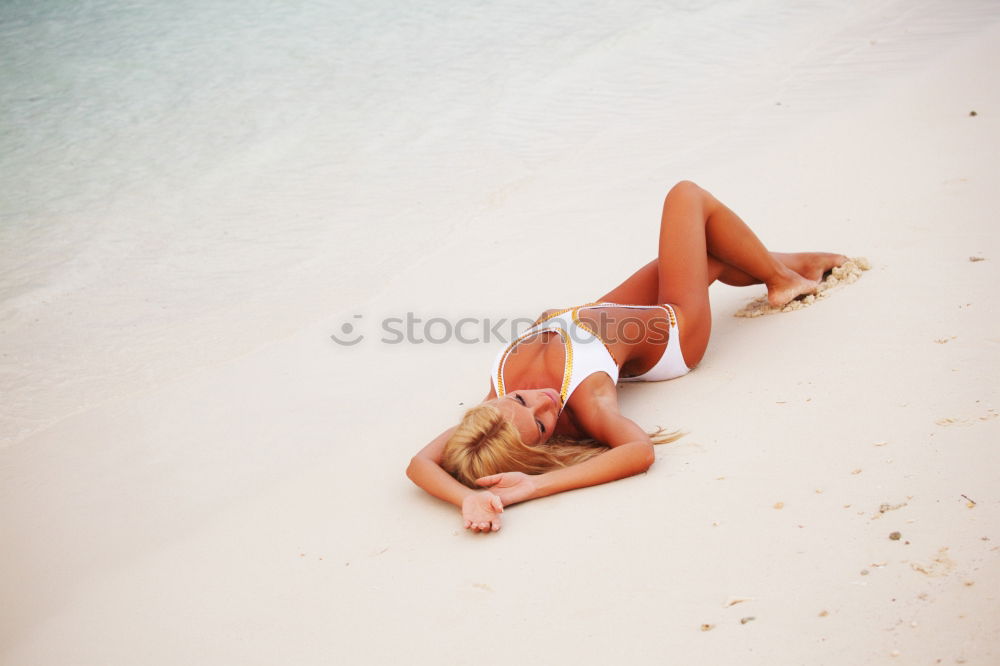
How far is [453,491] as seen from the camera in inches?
117

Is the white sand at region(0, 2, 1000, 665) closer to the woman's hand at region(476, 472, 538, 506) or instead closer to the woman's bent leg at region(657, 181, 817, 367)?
the woman's hand at region(476, 472, 538, 506)

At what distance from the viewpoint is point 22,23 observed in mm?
12492

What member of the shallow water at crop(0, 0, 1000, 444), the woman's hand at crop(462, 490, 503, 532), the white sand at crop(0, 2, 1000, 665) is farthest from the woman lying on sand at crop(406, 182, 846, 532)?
the shallow water at crop(0, 0, 1000, 444)

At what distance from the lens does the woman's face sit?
3.18 metres

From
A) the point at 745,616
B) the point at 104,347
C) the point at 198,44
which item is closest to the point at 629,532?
the point at 745,616

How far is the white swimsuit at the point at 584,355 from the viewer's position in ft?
11.2

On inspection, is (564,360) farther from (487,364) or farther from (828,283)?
(828,283)

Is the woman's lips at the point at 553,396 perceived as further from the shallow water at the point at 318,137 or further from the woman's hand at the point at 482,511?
the shallow water at the point at 318,137

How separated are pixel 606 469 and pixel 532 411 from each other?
1.40 ft

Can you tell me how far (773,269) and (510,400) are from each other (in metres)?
1.47

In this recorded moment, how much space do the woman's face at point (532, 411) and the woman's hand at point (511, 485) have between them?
0.17m

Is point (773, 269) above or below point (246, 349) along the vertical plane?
above

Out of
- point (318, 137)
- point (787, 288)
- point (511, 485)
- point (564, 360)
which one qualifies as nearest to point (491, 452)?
point (511, 485)

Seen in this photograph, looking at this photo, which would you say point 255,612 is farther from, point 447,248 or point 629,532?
point 447,248
